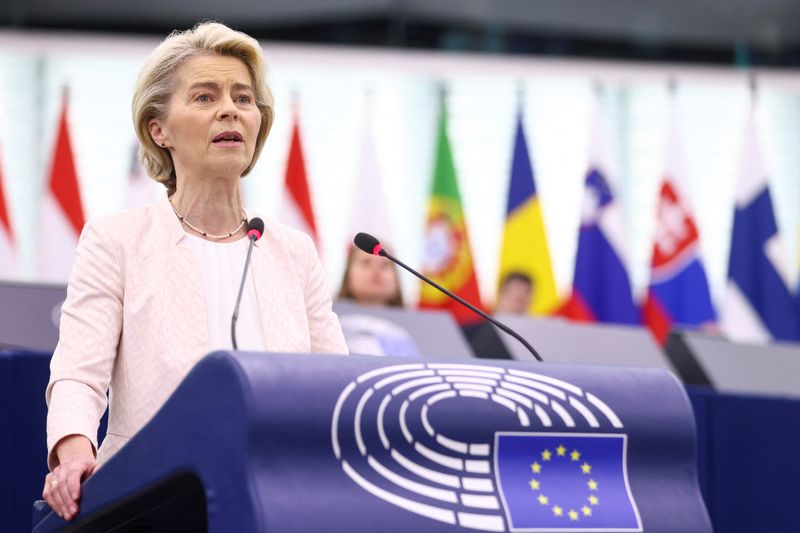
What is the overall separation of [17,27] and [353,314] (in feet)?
15.9

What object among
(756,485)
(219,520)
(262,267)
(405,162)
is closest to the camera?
(219,520)

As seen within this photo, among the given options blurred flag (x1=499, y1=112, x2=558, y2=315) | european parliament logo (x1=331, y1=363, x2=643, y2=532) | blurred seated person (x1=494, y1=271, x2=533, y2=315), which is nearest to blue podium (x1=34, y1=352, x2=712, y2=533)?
european parliament logo (x1=331, y1=363, x2=643, y2=532)

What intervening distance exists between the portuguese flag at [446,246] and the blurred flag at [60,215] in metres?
1.92

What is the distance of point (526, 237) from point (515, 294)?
601mm

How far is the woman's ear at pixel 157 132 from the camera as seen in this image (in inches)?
71.3

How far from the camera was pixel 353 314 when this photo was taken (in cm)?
351

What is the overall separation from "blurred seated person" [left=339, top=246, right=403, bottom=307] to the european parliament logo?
3.04 metres

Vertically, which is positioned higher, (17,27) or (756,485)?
(17,27)

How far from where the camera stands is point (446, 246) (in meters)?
6.88

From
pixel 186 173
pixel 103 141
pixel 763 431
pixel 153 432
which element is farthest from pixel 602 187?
pixel 153 432

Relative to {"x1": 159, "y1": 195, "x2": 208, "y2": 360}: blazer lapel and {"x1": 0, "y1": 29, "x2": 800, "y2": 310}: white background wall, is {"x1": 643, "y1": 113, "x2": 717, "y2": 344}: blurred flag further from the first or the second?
{"x1": 159, "y1": 195, "x2": 208, "y2": 360}: blazer lapel

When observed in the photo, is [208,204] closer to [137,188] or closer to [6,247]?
[137,188]

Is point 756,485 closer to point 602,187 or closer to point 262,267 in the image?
point 262,267

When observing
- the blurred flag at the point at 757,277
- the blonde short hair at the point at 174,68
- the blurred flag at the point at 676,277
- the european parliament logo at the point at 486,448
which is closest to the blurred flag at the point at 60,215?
the blurred flag at the point at 676,277
